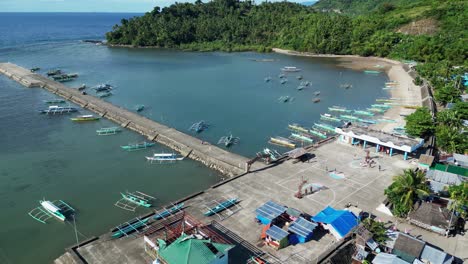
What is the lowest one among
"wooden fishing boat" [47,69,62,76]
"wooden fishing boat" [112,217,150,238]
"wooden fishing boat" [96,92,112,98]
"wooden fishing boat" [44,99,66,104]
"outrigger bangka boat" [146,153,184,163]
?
"wooden fishing boat" [112,217,150,238]

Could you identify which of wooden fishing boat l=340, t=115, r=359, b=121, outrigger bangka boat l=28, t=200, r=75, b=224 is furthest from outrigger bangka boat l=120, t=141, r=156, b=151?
wooden fishing boat l=340, t=115, r=359, b=121

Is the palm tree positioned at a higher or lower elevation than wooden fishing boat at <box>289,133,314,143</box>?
higher

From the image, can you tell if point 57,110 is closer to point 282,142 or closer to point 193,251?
point 282,142

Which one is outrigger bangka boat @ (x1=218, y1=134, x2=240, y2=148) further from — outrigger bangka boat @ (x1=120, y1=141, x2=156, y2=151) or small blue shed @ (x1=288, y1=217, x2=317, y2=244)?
small blue shed @ (x1=288, y1=217, x2=317, y2=244)

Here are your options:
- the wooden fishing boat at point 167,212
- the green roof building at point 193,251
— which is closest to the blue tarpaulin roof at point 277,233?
the green roof building at point 193,251

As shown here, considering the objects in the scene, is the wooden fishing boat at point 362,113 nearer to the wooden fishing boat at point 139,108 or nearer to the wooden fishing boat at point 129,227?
the wooden fishing boat at point 139,108

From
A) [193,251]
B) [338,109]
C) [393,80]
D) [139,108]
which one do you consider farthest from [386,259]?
[393,80]

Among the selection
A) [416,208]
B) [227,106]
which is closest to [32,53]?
[227,106]
